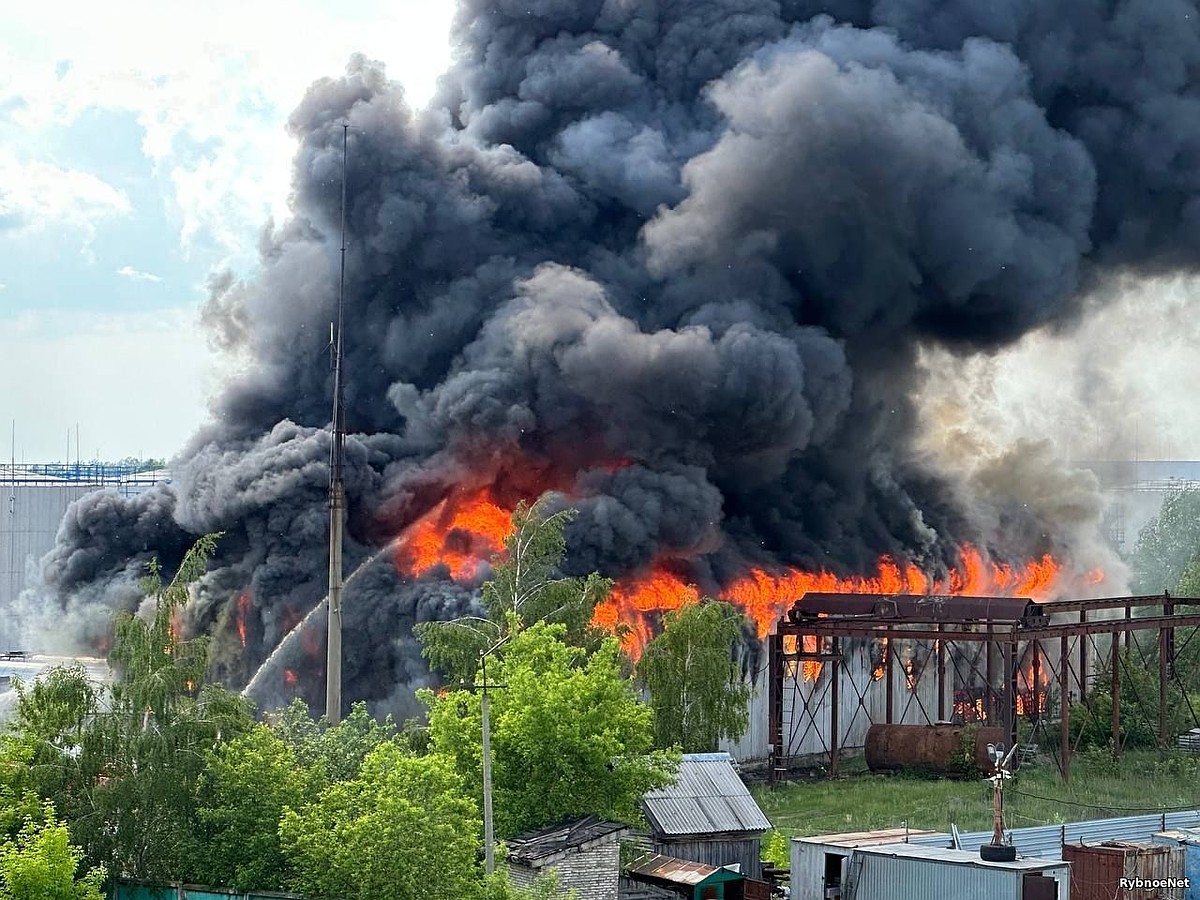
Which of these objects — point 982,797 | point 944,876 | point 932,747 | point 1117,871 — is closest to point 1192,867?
point 1117,871

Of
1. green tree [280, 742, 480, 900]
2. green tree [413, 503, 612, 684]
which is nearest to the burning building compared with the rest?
green tree [413, 503, 612, 684]

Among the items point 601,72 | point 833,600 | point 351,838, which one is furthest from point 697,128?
point 351,838

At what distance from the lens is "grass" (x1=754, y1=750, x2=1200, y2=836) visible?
146 feet

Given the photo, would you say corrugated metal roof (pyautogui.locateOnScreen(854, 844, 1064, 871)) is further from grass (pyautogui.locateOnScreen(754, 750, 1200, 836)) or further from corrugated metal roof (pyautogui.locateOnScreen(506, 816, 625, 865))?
grass (pyautogui.locateOnScreen(754, 750, 1200, 836))

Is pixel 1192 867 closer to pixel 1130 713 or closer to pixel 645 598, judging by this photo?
pixel 1130 713

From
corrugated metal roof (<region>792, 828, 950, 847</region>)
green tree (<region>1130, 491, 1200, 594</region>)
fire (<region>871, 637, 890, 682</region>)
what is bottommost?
corrugated metal roof (<region>792, 828, 950, 847</region>)

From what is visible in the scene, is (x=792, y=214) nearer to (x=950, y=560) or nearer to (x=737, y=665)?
(x=950, y=560)

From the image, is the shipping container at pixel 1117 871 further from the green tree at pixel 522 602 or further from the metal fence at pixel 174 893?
the metal fence at pixel 174 893

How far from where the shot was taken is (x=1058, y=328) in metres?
81.1

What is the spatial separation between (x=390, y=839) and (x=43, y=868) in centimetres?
544

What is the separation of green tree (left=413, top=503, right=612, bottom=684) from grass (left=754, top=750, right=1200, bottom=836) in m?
7.03

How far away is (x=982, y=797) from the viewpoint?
158 feet

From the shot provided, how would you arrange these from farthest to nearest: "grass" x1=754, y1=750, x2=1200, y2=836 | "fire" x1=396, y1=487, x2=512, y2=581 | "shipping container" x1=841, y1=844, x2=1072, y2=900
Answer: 1. "fire" x1=396, y1=487, x2=512, y2=581
2. "grass" x1=754, y1=750, x2=1200, y2=836
3. "shipping container" x1=841, y1=844, x2=1072, y2=900

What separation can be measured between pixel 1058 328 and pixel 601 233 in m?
21.6
